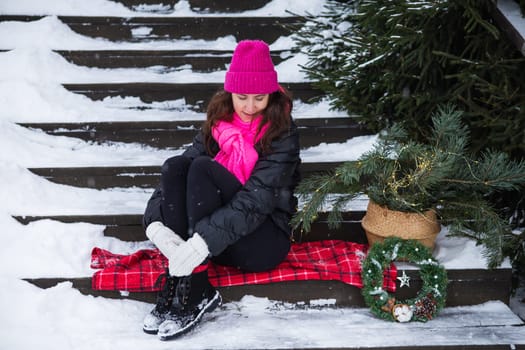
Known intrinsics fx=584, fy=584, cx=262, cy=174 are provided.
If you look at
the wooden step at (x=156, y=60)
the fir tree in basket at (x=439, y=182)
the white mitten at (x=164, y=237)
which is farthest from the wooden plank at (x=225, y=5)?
the white mitten at (x=164, y=237)

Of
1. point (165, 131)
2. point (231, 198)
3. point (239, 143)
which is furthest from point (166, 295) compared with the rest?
point (165, 131)

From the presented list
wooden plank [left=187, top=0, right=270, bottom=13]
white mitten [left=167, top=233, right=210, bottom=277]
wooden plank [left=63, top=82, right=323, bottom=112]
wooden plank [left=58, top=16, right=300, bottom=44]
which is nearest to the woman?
white mitten [left=167, top=233, right=210, bottom=277]

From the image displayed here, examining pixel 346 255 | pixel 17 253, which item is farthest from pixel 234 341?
pixel 17 253

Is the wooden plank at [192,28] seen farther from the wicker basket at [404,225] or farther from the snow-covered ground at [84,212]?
the wicker basket at [404,225]

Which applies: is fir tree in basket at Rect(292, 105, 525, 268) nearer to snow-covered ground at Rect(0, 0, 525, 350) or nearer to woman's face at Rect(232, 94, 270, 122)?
snow-covered ground at Rect(0, 0, 525, 350)

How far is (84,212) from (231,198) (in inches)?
37.4

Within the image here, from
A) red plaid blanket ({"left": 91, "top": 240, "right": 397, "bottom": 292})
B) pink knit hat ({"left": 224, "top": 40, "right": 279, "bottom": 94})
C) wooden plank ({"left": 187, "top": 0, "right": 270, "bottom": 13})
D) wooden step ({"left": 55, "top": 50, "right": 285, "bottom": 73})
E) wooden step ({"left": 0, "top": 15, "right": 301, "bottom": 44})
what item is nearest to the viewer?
pink knit hat ({"left": 224, "top": 40, "right": 279, "bottom": 94})

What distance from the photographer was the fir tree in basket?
260 centimetres

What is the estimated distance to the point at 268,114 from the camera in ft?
8.74

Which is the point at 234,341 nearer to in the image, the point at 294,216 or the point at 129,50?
the point at 294,216

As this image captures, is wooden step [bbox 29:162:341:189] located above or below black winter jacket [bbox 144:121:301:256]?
below

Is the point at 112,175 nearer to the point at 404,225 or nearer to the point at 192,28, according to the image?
the point at 192,28

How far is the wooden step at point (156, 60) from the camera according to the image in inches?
158

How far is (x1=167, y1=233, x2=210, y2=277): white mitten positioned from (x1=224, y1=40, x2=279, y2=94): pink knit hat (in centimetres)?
68
